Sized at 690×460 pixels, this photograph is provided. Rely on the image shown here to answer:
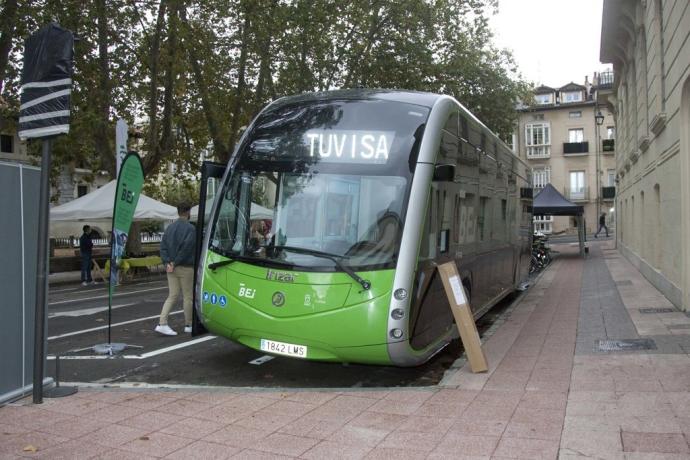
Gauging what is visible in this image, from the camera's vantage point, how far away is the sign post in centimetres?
530

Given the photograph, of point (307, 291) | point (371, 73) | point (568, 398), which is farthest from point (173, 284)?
point (371, 73)

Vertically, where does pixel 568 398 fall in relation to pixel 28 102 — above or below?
below

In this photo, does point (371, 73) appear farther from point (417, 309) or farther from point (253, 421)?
point (253, 421)

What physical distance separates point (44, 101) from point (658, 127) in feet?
37.1

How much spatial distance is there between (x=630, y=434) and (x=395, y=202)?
115 inches

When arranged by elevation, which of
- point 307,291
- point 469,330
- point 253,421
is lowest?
point 253,421

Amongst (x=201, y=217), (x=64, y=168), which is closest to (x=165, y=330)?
(x=201, y=217)

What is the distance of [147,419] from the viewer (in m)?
5.05

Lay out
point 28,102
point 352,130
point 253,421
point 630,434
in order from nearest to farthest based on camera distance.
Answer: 1. point 630,434
2. point 253,421
3. point 28,102
4. point 352,130

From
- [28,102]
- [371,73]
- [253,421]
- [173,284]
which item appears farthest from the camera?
[371,73]

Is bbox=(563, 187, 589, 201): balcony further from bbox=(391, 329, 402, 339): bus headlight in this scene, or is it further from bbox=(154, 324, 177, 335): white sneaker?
bbox=(391, 329, 402, 339): bus headlight

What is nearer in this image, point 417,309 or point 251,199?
point 417,309

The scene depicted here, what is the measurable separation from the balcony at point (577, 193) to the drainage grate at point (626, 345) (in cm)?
4998

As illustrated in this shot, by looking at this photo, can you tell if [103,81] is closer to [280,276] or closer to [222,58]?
[222,58]
